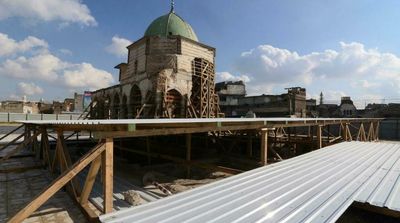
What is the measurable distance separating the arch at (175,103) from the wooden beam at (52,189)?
50.4 feet

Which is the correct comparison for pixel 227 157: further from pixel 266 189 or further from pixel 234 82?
pixel 234 82

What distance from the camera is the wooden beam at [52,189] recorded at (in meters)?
4.30

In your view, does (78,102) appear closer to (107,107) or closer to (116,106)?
(107,107)

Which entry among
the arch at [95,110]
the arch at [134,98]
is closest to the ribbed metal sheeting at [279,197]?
the arch at [134,98]

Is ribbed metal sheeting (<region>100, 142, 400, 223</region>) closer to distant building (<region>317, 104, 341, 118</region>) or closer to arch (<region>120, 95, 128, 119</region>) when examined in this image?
arch (<region>120, 95, 128, 119</region>)

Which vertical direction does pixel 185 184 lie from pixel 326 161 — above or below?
below

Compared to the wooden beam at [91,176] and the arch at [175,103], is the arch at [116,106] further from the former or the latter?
the wooden beam at [91,176]

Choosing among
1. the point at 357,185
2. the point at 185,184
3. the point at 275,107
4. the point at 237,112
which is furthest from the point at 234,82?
the point at 357,185

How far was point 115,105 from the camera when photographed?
83.2 feet

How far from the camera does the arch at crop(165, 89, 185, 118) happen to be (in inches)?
804

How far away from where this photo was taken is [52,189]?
4523mm

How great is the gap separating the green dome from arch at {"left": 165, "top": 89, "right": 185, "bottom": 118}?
5644 mm

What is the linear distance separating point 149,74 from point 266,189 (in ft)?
59.6

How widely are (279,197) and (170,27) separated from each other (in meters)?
21.9
